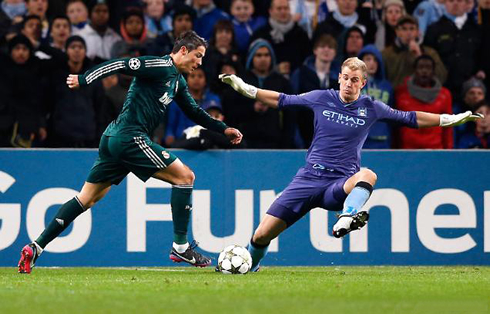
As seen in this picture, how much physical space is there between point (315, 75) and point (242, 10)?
169cm

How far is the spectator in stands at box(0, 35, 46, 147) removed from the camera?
42.3ft

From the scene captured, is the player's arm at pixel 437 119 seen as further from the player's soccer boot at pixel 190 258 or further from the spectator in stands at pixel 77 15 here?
the spectator in stands at pixel 77 15

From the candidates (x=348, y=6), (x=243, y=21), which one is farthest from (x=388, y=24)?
(x=243, y=21)

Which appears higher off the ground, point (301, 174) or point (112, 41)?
point (112, 41)

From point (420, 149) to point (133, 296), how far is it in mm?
6028

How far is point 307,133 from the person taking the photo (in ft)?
44.1

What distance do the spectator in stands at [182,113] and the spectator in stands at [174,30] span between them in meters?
0.90

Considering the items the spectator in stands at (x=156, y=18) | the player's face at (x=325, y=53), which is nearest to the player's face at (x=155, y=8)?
the spectator in stands at (x=156, y=18)

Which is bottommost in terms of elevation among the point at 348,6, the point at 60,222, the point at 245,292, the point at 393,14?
the point at 245,292

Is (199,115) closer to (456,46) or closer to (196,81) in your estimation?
(196,81)

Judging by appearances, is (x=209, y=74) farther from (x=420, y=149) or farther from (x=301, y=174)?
(x=301, y=174)

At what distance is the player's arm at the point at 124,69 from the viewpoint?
922 cm

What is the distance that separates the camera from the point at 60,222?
393 inches

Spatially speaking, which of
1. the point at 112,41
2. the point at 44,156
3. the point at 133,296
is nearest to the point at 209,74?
the point at 112,41
